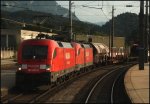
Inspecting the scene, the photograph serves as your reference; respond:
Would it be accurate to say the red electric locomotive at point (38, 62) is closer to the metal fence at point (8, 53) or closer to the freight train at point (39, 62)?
the freight train at point (39, 62)

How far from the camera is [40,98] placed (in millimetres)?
18672

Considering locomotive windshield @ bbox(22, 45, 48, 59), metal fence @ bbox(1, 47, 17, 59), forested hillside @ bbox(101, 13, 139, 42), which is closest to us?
locomotive windshield @ bbox(22, 45, 48, 59)

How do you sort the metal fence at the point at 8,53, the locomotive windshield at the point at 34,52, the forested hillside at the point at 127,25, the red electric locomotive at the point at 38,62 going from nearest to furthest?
the red electric locomotive at the point at 38,62
the locomotive windshield at the point at 34,52
the metal fence at the point at 8,53
the forested hillside at the point at 127,25

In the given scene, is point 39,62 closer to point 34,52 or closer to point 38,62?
point 38,62

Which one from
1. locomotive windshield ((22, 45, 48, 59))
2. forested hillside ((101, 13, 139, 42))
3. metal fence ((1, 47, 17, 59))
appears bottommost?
metal fence ((1, 47, 17, 59))

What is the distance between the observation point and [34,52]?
21281mm

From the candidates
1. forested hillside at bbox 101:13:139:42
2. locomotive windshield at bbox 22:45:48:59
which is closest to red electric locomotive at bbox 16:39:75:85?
locomotive windshield at bbox 22:45:48:59

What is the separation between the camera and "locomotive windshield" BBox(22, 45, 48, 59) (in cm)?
2109

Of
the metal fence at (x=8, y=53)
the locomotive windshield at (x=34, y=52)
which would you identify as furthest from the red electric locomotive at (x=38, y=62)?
the metal fence at (x=8, y=53)

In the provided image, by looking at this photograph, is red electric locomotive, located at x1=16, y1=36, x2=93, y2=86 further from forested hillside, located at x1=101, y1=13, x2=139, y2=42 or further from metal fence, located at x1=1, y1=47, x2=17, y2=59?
forested hillside, located at x1=101, y1=13, x2=139, y2=42

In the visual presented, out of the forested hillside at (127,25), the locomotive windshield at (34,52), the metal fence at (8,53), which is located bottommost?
the metal fence at (8,53)

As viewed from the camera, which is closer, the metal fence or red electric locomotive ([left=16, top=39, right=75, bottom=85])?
red electric locomotive ([left=16, top=39, right=75, bottom=85])

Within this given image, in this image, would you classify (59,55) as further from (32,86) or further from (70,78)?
(70,78)

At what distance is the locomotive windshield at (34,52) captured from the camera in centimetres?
2109
